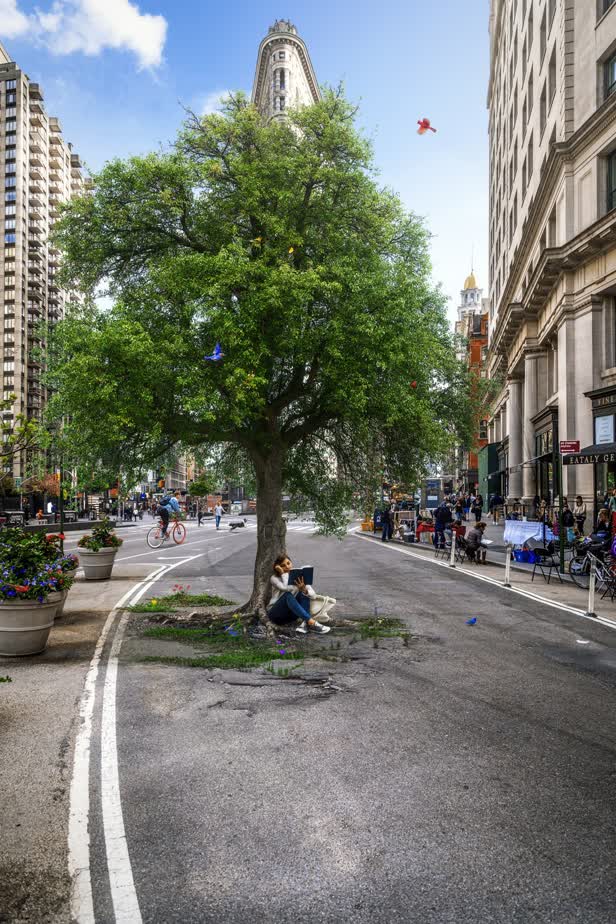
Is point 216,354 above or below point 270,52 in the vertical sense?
below

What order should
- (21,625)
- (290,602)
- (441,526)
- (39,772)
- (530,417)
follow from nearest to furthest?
(39,772) → (21,625) → (290,602) → (441,526) → (530,417)

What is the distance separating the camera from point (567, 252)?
2627cm

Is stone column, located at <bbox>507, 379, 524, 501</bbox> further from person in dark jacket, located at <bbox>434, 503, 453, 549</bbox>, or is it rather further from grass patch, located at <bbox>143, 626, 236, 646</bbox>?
grass patch, located at <bbox>143, 626, 236, 646</bbox>

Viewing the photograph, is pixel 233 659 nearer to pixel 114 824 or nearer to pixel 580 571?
pixel 114 824

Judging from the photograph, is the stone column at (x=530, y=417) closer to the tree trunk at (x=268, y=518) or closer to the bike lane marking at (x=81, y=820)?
the tree trunk at (x=268, y=518)

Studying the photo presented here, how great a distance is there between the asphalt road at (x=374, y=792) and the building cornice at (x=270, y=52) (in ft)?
445

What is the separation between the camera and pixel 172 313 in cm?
1079

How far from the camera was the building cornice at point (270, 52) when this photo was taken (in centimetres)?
12762

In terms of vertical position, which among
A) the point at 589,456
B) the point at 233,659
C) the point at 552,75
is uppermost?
the point at 552,75

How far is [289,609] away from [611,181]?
73.8 feet

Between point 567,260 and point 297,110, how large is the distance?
18.6 m

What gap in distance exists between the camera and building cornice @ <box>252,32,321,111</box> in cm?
12762

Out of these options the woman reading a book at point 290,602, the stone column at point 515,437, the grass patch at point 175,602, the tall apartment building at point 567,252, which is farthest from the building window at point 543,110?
the woman reading a book at point 290,602

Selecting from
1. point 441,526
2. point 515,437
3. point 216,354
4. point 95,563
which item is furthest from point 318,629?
point 515,437
